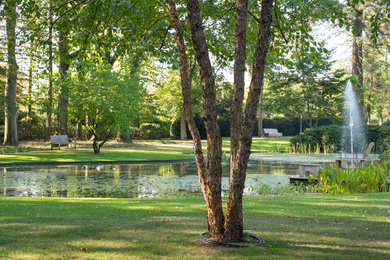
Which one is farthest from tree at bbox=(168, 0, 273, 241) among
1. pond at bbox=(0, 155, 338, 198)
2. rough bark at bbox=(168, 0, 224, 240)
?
pond at bbox=(0, 155, 338, 198)

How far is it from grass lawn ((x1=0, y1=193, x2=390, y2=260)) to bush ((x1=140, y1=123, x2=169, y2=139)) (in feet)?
111

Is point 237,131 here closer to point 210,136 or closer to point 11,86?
point 210,136

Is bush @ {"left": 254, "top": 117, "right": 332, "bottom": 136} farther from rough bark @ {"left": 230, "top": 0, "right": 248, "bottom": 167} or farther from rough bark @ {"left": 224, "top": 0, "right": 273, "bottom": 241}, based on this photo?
rough bark @ {"left": 224, "top": 0, "right": 273, "bottom": 241}

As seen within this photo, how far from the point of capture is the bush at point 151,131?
41.8 m

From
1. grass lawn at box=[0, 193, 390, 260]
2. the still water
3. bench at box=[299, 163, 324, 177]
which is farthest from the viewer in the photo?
bench at box=[299, 163, 324, 177]

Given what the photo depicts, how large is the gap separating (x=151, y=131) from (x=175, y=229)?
37.0 meters

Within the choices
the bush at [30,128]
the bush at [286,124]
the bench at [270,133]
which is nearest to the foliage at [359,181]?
the bush at [30,128]

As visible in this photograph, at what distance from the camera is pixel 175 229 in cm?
537

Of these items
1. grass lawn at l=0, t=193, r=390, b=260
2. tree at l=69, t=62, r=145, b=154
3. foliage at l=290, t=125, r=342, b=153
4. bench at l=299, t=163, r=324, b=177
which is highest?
tree at l=69, t=62, r=145, b=154

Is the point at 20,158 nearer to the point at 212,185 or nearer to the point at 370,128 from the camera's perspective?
the point at 212,185

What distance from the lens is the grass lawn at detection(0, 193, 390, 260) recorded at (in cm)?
423

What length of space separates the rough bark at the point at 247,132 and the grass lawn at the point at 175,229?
0.39 m

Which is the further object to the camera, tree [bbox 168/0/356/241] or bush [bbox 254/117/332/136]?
bush [bbox 254/117/332/136]

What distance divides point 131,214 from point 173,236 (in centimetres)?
182
